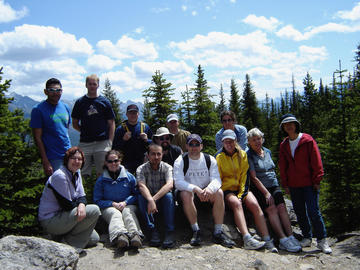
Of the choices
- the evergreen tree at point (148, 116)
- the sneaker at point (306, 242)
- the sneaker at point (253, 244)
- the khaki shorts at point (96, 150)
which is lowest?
the sneaker at point (306, 242)

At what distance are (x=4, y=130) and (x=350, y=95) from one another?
1430cm

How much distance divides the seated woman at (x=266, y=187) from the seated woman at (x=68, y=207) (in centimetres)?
349

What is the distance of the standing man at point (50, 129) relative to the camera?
217 inches

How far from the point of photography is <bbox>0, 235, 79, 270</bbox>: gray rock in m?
3.67

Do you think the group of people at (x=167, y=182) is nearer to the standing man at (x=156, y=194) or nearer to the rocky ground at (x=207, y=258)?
the standing man at (x=156, y=194)

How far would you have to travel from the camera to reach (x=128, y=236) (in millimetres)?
5141

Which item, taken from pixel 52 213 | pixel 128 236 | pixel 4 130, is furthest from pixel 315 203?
pixel 4 130

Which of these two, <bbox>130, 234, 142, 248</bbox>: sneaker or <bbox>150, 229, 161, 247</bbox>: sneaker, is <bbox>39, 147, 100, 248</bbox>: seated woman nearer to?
<bbox>130, 234, 142, 248</bbox>: sneaker

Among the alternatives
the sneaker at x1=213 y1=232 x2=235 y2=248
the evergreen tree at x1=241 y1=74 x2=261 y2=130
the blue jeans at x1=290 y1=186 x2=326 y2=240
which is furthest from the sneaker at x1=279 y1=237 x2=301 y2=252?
the evergreen tree at x1=241 y1=74 x2=261 y2=130

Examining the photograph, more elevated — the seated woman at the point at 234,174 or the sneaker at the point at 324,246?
the seated woman at the point at 234,174

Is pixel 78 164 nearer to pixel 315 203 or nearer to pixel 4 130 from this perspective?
Result: pixel 4 130

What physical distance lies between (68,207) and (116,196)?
110 centimetres

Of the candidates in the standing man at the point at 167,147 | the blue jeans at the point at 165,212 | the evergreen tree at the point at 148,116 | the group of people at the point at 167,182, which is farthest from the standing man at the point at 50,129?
the evergreen tree at the point at 148,116

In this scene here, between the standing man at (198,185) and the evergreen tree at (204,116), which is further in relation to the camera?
the evergreen tree at (204,116)
